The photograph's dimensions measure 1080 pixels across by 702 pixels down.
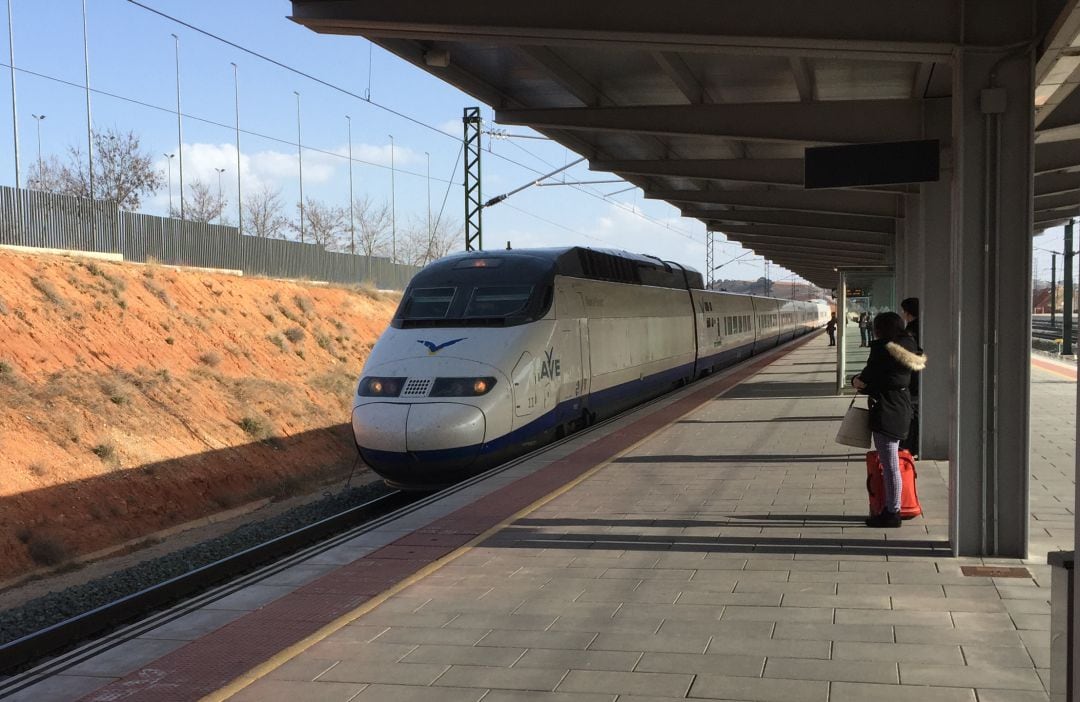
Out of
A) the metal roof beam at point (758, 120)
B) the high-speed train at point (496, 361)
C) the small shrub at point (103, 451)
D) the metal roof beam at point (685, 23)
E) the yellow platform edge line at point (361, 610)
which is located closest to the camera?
the yellow platform edge line at point (361, 610)

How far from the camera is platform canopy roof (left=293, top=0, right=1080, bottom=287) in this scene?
675 centimetres

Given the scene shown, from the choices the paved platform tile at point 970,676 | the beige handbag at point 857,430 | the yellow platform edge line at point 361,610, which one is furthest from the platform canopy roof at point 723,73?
the yellow platform edge line at point 361,610

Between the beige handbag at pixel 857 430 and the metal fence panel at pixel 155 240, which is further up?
the metal fence panel at pixel 155 240

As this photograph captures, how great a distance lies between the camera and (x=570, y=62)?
31.6 ft

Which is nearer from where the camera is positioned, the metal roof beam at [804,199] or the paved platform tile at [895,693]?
the paved platform tile at [895,693]

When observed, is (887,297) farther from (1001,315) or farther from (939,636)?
(939,636)

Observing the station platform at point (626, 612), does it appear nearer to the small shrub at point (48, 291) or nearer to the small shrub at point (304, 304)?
the small shrub at point (48, 291)

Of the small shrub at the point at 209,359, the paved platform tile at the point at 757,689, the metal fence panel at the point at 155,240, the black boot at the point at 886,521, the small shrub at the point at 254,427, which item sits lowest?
the small shrub at the point at 254,427

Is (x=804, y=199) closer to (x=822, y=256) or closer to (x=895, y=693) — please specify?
(x=895, y=693)

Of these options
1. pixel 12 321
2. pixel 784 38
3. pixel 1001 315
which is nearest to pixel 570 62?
pixel 784 38

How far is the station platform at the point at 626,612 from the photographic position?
454 cm

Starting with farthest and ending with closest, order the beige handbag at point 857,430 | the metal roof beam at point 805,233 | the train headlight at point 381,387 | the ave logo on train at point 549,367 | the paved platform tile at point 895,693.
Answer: the metal roof beam at point 805,233
the ave logo on train at point 549,367
the train headlight at point 381,387
the beige handbag at point 857,430
the paved platform tile at point 895,693

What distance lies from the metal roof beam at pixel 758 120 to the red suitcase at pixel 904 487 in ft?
11.5

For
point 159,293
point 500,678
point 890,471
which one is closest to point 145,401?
point 159,293
